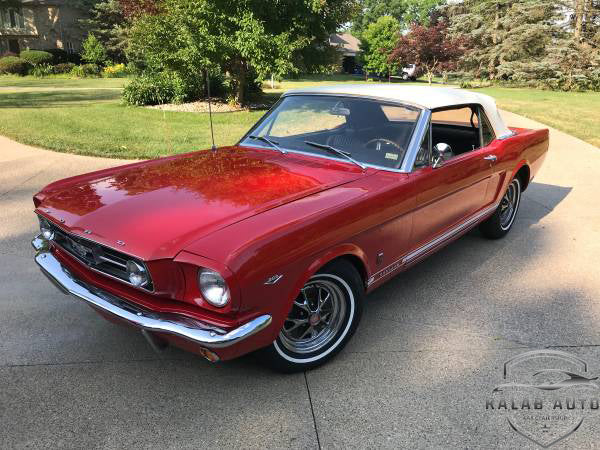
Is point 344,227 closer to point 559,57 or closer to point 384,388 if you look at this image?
point 384,388

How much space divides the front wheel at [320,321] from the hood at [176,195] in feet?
1.76

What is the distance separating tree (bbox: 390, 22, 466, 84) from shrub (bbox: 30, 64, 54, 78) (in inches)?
927

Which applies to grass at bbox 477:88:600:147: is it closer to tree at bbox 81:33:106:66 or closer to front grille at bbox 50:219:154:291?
front grille at bbox 50:219:154:291

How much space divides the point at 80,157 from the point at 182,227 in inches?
272

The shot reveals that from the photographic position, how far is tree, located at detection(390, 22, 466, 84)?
30978 mm

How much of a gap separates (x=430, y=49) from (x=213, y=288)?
3220 cm

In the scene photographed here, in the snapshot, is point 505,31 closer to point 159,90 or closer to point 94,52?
point 159,90

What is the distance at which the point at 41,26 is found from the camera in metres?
43.8

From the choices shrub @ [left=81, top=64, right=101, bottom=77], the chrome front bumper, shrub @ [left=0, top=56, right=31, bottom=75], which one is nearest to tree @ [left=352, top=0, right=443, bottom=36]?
shrub @ [left=81, top=64, right=101, bottom=77]

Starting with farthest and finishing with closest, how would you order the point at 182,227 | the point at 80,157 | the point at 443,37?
1. the point at 443,37
2. the point at 80,157
3. the point at 182,227

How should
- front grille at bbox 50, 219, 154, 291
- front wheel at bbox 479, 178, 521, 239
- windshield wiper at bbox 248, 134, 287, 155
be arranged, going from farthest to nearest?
front wheel at bbox 479, 178, 521, 239 < windshield wiper at bbox 248, 134, 287, 155 < front grille at bbox 50, 219, 154, 291

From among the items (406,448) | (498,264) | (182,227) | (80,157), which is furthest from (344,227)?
(80,157)

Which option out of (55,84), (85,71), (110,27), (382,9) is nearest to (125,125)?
(55,84)

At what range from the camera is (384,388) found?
2.80 m
